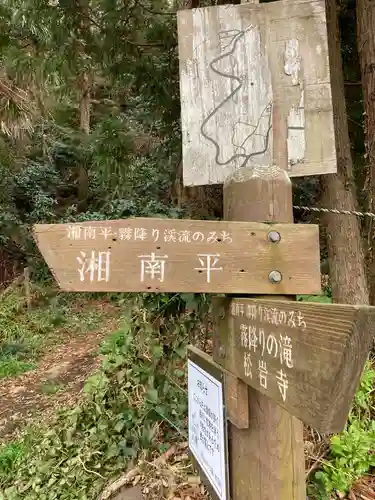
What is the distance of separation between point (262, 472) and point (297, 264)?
2.14ft

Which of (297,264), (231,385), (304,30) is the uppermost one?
(304,30)

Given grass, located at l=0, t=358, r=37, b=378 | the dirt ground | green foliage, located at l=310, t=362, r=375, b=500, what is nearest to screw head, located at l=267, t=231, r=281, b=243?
green foliage, located at l=310, t=362, r=375, b=500

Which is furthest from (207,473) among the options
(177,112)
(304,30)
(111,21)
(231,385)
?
(111,21)

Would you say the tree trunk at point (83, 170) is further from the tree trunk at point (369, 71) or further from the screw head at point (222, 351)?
the screw head at point (222, 351)

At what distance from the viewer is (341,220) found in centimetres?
345

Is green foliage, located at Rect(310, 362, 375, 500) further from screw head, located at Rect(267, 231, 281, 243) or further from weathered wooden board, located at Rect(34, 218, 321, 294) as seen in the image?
screw head, located at Rect(267, 231, 281, 243)

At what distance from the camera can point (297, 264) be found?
1388 millimetres

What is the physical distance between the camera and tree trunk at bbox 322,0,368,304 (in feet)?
10.8

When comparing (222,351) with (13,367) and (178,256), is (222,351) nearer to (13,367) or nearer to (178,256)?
(178,256)

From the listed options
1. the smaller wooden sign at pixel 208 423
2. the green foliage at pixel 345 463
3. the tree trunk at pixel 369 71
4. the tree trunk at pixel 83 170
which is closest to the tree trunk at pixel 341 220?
the tree trunk at pixel 369 71

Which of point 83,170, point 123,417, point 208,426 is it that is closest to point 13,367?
point 123,417

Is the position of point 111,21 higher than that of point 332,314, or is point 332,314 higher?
point 111,21

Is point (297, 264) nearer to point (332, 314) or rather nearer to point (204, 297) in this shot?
point (332, 314)

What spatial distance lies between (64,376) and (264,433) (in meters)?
5.71
